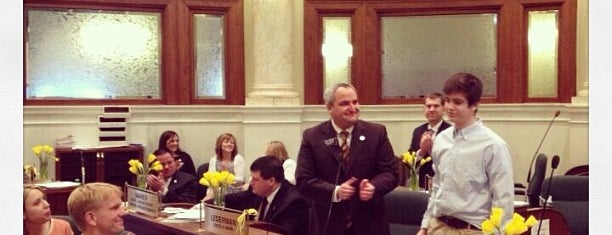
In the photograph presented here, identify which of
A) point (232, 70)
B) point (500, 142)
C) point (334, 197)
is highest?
point (232, 70)

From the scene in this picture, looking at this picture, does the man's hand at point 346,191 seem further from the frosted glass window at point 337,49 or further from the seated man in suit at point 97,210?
the frosted glass window at point 337,49

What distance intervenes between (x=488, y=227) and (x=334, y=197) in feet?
3.62

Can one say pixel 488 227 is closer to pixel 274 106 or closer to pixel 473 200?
pixel 473 200

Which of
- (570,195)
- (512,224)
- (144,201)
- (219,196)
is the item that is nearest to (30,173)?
(144,201)

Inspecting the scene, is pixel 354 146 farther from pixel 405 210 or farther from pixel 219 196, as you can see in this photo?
pixel 219 196

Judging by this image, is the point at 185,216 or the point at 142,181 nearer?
the point at 185,216

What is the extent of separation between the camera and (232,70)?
26.6 feet

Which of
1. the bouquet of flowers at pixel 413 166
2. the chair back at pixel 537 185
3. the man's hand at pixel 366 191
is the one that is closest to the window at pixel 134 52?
the bouquet of flowers at pixel 413 166

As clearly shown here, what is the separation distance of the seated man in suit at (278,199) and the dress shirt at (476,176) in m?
1.24

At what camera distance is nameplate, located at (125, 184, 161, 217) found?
448 centimetres

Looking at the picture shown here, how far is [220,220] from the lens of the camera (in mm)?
3777

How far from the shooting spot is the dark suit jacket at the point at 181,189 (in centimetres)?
560

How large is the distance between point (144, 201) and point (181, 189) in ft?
3.36
